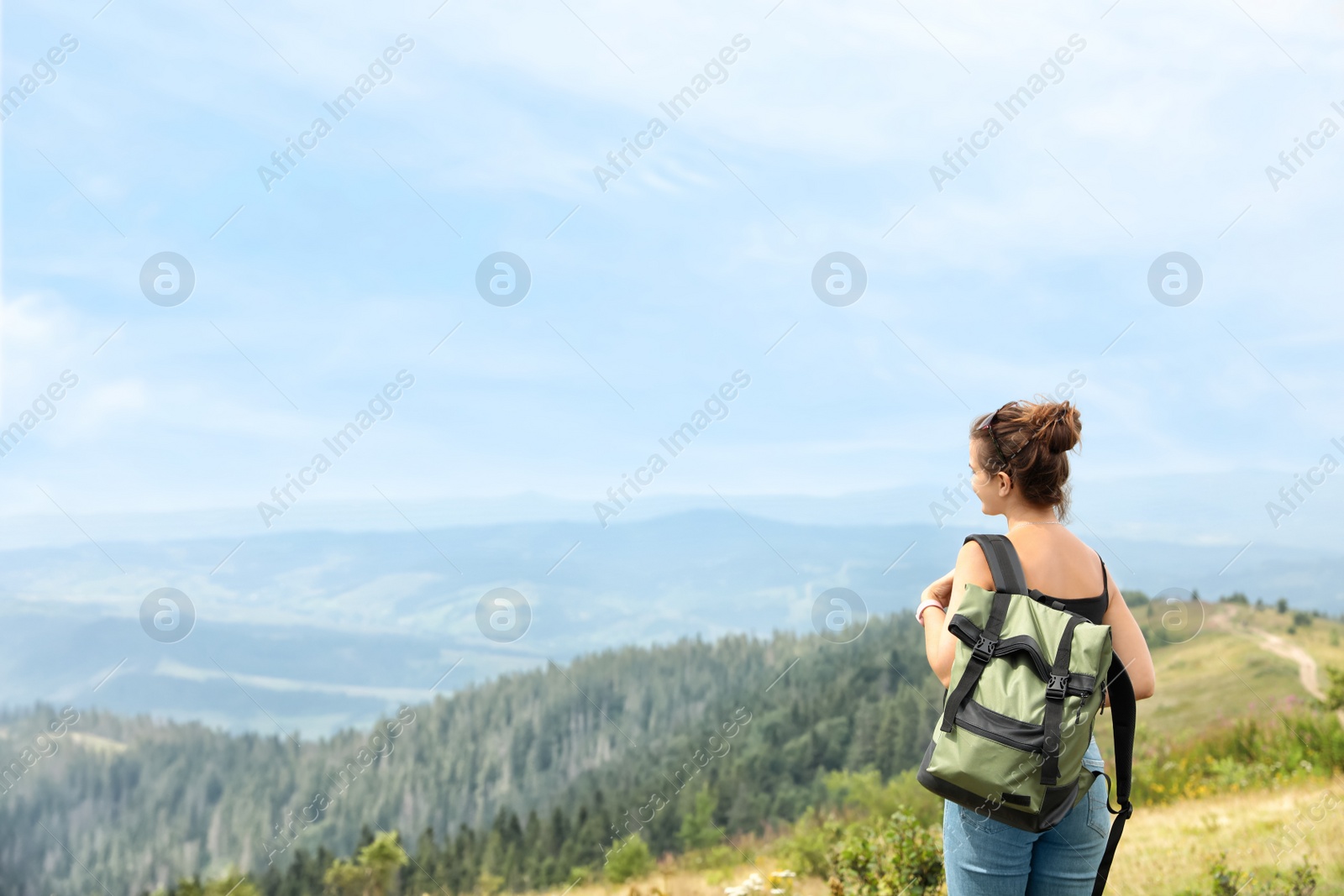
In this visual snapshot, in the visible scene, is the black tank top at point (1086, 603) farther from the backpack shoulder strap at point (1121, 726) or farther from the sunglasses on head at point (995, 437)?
the sunglasses on head at point (995, 437)

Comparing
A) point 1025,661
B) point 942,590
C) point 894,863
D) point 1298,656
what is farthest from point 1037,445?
point 1298,656

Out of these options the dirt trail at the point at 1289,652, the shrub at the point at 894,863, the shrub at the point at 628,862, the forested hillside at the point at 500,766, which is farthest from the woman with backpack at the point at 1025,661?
the dirt trail at the point at 1289,652

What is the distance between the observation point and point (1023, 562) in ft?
6.88

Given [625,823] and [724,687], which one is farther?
[724,687]

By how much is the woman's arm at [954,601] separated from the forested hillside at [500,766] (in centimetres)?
950

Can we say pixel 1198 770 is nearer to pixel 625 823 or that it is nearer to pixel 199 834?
pixel 625 823

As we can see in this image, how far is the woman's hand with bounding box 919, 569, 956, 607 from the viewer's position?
2186 mm

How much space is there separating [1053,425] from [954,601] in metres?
0.49

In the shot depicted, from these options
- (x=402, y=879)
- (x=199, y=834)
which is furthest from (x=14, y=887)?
(x=402, y=879)

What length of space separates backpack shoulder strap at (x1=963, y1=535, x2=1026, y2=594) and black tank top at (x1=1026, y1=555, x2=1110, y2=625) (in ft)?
0.15

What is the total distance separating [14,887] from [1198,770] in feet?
45.4

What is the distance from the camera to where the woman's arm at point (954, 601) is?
2.03 m

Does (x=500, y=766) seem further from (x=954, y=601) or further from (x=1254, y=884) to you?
(x=954, y=601)

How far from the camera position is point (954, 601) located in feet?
6.63
